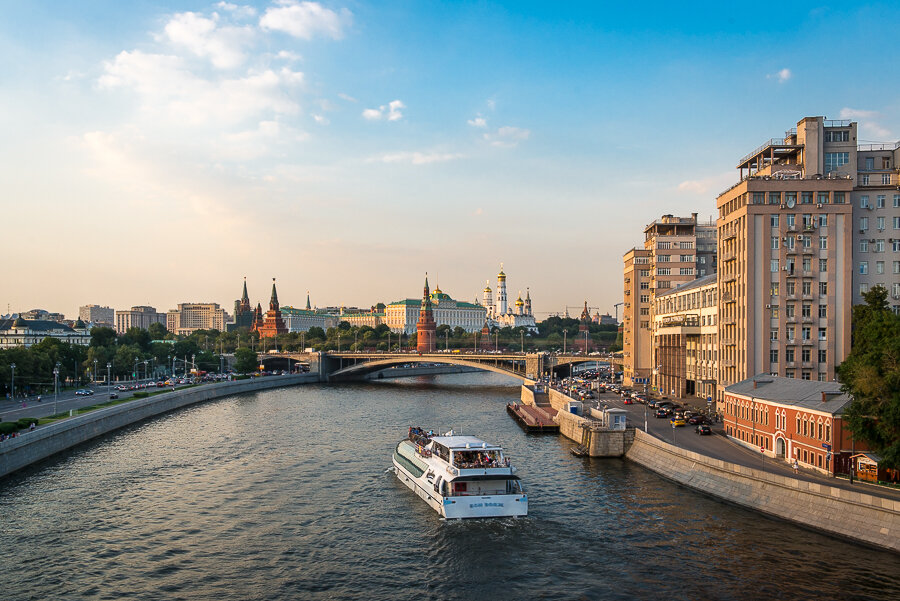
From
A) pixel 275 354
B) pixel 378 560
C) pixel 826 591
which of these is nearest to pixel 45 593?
pixel 378 560

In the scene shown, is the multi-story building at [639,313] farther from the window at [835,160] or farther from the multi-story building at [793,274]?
the multi-story building at [793,274]

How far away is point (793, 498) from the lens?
Result: 3703cm

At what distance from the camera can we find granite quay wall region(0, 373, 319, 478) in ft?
166

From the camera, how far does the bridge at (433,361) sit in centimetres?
12731

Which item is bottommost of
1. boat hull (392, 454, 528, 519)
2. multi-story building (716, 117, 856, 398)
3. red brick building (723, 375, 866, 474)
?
boat hull (392, 454, 528, 519)

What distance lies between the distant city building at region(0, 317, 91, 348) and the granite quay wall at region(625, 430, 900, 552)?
522 feet

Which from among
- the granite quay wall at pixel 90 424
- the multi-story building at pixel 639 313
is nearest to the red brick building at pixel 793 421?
the granite quay wall at pixel 90 424

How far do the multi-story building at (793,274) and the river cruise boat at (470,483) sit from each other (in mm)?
31651

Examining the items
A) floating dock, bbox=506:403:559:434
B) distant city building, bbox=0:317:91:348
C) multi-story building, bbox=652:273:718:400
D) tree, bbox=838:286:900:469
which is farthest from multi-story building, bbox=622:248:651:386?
distant city building, bbox=0:317:91:348

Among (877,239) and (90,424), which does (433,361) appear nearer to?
(90,424)

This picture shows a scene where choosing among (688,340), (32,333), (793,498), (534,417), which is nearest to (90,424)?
(534,417)

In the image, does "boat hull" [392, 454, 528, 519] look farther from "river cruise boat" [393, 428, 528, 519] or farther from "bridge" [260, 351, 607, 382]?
"bridge" [260, 351, 607, 382]

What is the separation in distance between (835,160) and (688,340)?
84.6 ft

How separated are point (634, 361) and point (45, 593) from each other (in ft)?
301
